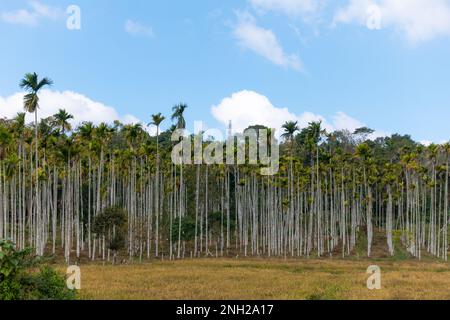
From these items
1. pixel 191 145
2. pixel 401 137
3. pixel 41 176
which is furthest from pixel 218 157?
pixel 401 137

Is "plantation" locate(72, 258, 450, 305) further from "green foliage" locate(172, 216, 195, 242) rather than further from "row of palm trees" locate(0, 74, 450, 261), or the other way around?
"green foliage" locate(172, 216, 195, 242)

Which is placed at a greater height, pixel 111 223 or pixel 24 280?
pixel 24 280

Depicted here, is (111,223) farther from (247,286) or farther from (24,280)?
(24,280)

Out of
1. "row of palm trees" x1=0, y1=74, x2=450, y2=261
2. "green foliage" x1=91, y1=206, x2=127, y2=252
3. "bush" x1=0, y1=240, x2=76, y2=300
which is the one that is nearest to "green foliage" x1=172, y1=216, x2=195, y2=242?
"row of palm trees" x1=0, y1=74, x2=450, y2=261

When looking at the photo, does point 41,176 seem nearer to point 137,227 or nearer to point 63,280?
point 137,227

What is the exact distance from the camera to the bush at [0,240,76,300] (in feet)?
53.3

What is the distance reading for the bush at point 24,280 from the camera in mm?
16234

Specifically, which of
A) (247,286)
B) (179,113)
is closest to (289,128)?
(179,113)

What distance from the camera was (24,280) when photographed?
17.1 meters

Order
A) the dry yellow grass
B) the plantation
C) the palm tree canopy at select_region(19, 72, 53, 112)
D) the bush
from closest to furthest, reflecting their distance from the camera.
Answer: the bush
the plantation
the dry yellow grass
the palm tree canopy at select_region(19, 72, 53, 112)

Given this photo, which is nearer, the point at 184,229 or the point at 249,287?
the point at 249,287

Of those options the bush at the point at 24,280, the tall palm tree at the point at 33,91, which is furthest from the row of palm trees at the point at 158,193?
the bush at the point at 24,280

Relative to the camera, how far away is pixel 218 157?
69625 mm

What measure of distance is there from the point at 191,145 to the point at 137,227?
1598 centimetres
